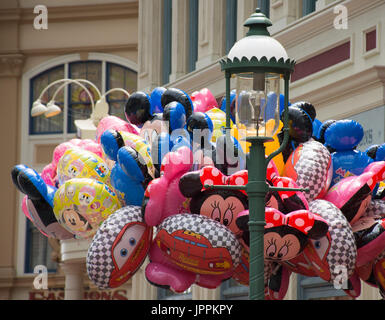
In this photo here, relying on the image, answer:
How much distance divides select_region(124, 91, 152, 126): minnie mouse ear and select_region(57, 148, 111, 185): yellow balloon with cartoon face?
554 millimetres

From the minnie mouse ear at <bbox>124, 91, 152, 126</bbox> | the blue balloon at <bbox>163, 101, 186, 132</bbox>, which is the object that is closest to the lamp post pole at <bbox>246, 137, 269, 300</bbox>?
the blue balloon at <bbox>163, 101, 186, 132</bbox>

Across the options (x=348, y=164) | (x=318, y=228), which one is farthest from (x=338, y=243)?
(x=348, y=164)

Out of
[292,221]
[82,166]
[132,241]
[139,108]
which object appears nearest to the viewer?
[292,221]

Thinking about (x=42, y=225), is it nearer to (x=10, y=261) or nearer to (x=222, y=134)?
(x=222, y=134)

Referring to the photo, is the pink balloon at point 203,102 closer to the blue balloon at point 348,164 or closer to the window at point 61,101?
the blue balloon at point 348,164

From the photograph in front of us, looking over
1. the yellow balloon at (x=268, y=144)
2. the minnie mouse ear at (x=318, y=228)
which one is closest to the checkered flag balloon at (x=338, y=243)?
the minnie mouse ear at (x=318, y=228)

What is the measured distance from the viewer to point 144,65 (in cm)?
2258

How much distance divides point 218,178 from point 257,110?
1.27 m

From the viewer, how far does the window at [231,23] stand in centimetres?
1862

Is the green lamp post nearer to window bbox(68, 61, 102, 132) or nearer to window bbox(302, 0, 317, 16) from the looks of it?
window bbox(302, 0, 317, 16)

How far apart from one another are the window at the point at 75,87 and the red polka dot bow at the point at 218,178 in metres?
25.2

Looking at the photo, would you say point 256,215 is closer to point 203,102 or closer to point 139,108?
point 139,108

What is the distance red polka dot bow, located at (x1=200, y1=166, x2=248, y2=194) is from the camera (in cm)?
829
